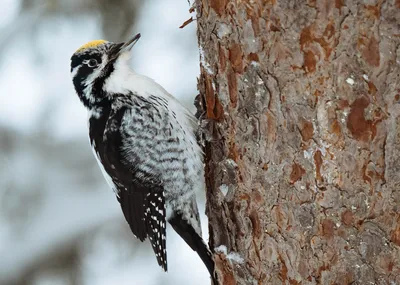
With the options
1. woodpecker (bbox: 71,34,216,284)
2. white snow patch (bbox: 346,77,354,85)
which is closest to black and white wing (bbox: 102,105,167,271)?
woodpecker (bbox: 71,34,216,284)

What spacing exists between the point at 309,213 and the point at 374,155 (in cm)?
28

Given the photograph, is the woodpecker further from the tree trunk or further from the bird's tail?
the tree trunk

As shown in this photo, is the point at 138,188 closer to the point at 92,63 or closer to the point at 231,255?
the point at 92,63

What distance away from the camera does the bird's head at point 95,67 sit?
3132 millimetres

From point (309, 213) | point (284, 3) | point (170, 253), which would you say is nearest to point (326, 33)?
point (284, 3)

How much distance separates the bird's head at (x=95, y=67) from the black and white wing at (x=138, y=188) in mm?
202

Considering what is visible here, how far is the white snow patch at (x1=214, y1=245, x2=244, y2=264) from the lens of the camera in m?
2.11

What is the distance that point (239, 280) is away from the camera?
2.13 metres

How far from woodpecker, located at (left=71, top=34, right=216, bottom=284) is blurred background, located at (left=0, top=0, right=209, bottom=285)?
2.01 m

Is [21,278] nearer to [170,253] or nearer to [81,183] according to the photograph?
[81,183]

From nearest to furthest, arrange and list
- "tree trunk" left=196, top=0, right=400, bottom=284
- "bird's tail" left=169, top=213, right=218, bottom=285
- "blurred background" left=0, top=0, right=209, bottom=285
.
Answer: "tree trunk" left=196, top=0, right=400, bottom=284
"bird's tail" left=169, top=213, right=218, bottom=285
"blurred background" left=0, top=0, right=209, bottom=285

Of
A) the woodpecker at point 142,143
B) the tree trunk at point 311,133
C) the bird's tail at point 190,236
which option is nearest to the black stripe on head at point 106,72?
the woodpecker at point 142,143

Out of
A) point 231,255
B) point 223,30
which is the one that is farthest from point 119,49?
point 231,255

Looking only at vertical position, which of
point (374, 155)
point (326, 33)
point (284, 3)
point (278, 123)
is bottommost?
point (374, 155)
